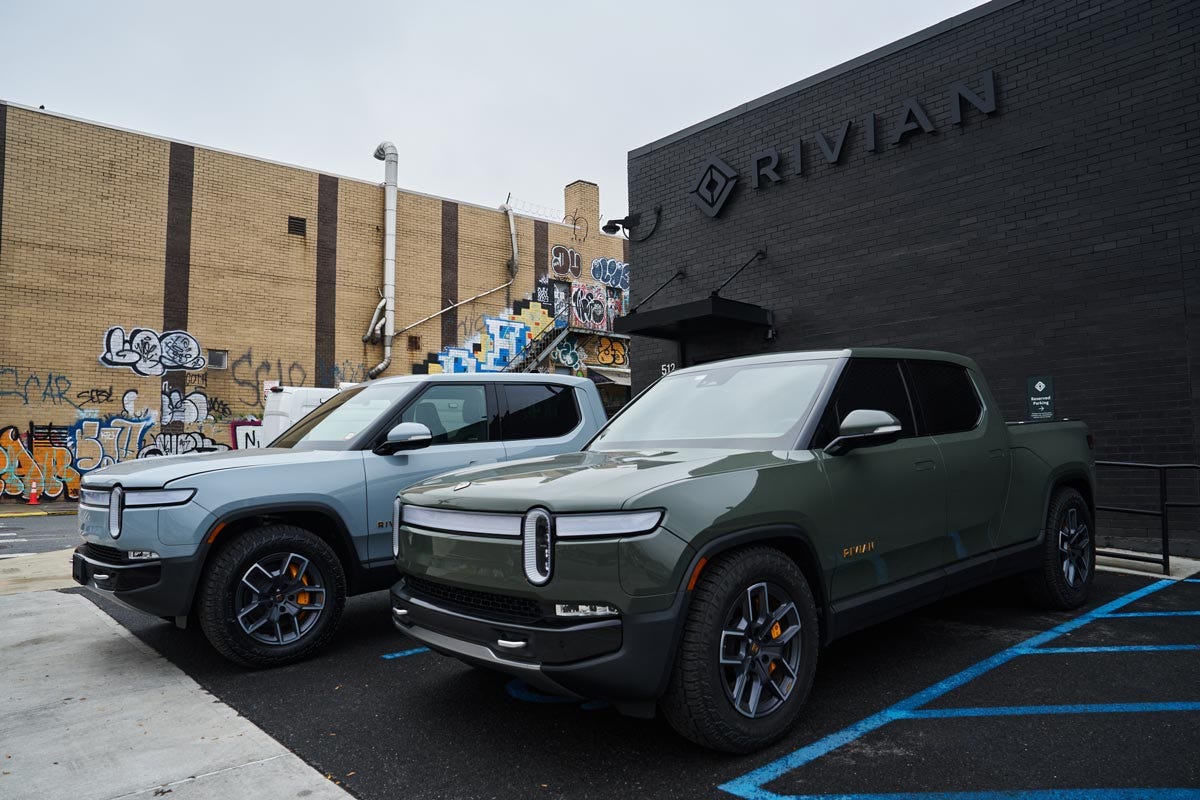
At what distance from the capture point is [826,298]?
11.4 m

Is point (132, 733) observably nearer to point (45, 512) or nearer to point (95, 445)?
point (45, 512)

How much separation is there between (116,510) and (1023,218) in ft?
32.9

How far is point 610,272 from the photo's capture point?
95.3 ft

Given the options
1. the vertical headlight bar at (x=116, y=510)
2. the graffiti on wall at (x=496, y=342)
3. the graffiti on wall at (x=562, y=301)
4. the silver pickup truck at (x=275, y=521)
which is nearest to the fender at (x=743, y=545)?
the silver pickup truck at (x=275, y=521)

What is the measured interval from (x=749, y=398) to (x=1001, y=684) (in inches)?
78.1

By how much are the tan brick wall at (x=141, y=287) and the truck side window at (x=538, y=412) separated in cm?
1718

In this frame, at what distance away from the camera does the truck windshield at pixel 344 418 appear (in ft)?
17.7

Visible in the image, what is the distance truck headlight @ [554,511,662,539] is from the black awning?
8.34m

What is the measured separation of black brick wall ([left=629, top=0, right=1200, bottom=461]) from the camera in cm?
842

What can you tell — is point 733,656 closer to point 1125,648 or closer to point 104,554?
point 1125,648

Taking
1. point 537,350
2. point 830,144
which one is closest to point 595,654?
point 830,144

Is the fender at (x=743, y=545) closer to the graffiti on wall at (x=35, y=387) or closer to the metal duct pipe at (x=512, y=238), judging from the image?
the graffiti on wall at (x=35, y=387)

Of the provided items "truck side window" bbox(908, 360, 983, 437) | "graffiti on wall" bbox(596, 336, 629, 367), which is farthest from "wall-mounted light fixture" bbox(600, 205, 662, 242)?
"graffiti on wall" bbox(596, 336, 629, 367)

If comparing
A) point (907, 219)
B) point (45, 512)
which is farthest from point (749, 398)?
point (45, 512)
